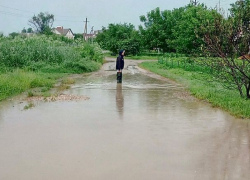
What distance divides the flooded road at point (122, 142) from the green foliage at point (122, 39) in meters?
40.3

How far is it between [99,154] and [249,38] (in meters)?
6.88

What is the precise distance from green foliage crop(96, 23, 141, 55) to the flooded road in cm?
4030

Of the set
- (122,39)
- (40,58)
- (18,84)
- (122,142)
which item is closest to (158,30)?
(122,39)

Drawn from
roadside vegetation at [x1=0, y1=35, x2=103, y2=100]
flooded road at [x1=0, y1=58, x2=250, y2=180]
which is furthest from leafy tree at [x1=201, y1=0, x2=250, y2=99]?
→ roadside vegetation at [x1=0, y1=35, x2=103, y2=100]

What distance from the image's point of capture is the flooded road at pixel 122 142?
5.32m

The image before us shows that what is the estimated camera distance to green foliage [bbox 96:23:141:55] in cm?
5116

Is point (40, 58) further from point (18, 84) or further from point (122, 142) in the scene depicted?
point (122, 142)

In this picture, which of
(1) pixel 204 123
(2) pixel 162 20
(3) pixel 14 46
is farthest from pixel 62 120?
(2) pixel 162 20

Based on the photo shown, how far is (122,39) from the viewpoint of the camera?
175ft

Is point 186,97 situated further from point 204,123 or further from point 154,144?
point 154,144

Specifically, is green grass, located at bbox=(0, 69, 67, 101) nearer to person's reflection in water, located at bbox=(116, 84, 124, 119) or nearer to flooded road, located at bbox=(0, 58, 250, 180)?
flooded road, located at bbox=(0, 58, 250, 180)

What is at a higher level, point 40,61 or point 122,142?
point 40,61

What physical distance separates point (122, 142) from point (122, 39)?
47.5 m

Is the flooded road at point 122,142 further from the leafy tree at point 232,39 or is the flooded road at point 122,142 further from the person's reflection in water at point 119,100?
the leafy tree at point 232,39
